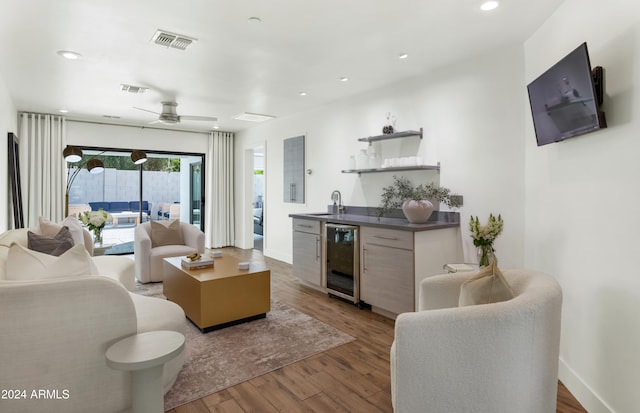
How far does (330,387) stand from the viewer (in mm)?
2262

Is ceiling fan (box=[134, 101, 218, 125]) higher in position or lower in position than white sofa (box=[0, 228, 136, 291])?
higher

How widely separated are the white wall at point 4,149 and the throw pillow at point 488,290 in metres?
5.12

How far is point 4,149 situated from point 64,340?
158 inches

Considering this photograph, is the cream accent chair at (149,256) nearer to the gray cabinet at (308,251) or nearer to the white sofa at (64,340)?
the gray cabinet at (308,251)

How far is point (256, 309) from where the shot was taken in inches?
132

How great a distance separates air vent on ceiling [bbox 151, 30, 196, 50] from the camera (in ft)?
9.40

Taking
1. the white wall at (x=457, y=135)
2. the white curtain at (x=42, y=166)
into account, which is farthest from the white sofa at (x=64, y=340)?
the white curtain at (x=42, y=166)

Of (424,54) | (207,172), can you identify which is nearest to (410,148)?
(424,54)

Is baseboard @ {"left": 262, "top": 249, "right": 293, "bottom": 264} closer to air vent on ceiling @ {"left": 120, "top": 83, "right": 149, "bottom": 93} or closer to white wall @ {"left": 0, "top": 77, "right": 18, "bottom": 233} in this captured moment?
air vent on ceiling @ {"left": 120, "top": 83, "right": 149, "bottom": 93}

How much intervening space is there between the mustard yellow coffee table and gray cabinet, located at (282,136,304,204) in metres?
2.48

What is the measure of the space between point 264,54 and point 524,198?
107 inches

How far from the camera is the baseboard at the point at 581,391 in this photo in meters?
1.92

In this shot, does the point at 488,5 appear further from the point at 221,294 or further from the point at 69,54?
the point at 69,54

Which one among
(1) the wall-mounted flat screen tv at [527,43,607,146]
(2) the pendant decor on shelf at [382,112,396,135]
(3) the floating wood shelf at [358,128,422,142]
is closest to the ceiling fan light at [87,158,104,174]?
(3) the floating wood shelf at [358,128,422,142]
